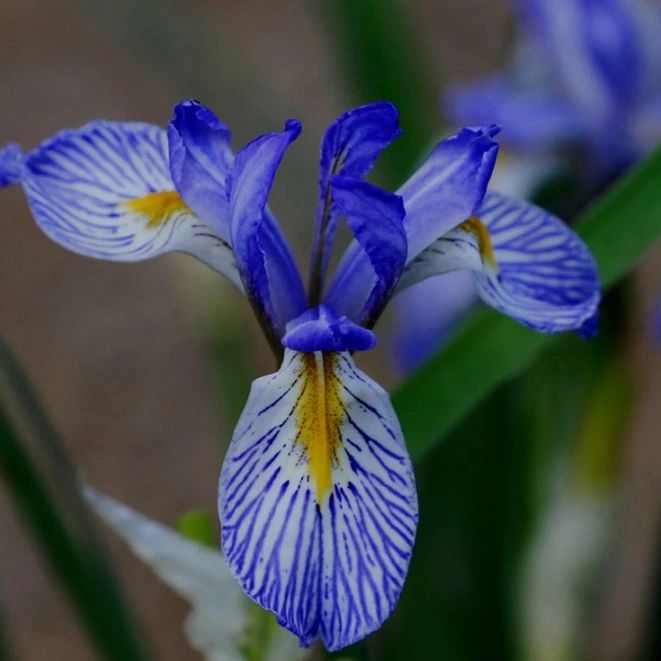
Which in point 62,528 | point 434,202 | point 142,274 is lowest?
point 142,274

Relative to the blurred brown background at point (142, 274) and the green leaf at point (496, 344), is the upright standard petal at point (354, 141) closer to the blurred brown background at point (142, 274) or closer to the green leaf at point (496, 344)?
the green leaf at point (496, 344)

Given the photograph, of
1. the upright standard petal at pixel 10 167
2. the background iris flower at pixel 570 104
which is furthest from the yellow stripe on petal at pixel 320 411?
the background iris flower at pixel 570 104

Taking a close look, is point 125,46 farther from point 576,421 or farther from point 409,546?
point 409,546

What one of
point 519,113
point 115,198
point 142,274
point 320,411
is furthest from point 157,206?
point 142,274

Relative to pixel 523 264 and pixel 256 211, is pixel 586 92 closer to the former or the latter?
pixel 523 264

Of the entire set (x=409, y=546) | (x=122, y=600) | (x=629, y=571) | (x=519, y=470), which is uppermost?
(x=409, y=546)

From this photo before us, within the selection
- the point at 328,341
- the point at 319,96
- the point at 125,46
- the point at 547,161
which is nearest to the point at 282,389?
the point at 328,341

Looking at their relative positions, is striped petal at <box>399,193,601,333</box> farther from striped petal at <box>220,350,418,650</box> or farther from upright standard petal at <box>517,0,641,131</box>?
upright standard petal at <box>517,0,641,131</box>
